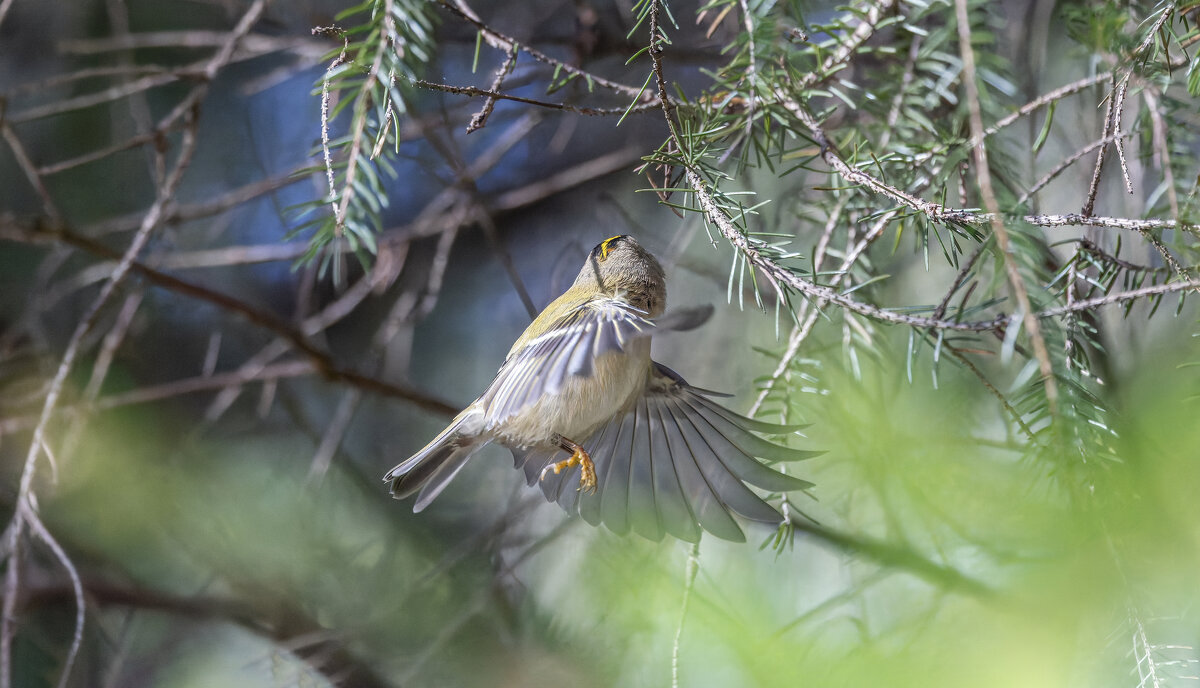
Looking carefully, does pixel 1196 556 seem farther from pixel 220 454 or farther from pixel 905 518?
pixel 220 454

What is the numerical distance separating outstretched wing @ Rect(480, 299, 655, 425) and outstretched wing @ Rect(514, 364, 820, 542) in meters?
0.12

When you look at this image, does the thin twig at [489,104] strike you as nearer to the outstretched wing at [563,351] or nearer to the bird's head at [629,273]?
the outstretched wing at [563,351]

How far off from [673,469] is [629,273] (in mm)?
217

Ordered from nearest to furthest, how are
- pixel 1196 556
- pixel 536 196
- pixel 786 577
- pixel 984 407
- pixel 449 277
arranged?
pixel 1196 556
pixel 786 577
pixel 984 407
pixel 536 196
pixel 449 277

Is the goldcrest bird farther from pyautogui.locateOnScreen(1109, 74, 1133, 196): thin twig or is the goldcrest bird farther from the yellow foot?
pyautogui.locateOnScreen(1109, 74, 1133, 196): thin twig

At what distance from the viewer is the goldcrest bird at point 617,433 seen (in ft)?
2.36

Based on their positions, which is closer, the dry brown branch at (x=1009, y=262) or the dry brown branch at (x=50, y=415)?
the dry brown branch at (x=1009, y=262)

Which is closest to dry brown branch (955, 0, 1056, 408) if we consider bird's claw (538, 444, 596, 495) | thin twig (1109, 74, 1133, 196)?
thin twig (1109, 74, 1133, 196)

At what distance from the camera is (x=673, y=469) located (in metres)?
0.86

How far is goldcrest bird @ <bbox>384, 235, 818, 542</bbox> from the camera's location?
28.3 inches

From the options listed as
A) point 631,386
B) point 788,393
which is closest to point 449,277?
point 631,386

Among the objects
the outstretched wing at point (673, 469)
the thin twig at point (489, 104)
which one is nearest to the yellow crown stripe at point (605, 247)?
the outstretched wing at point (673, 469)

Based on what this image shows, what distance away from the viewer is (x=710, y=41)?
1258mm

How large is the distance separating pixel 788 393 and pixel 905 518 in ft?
1.13
